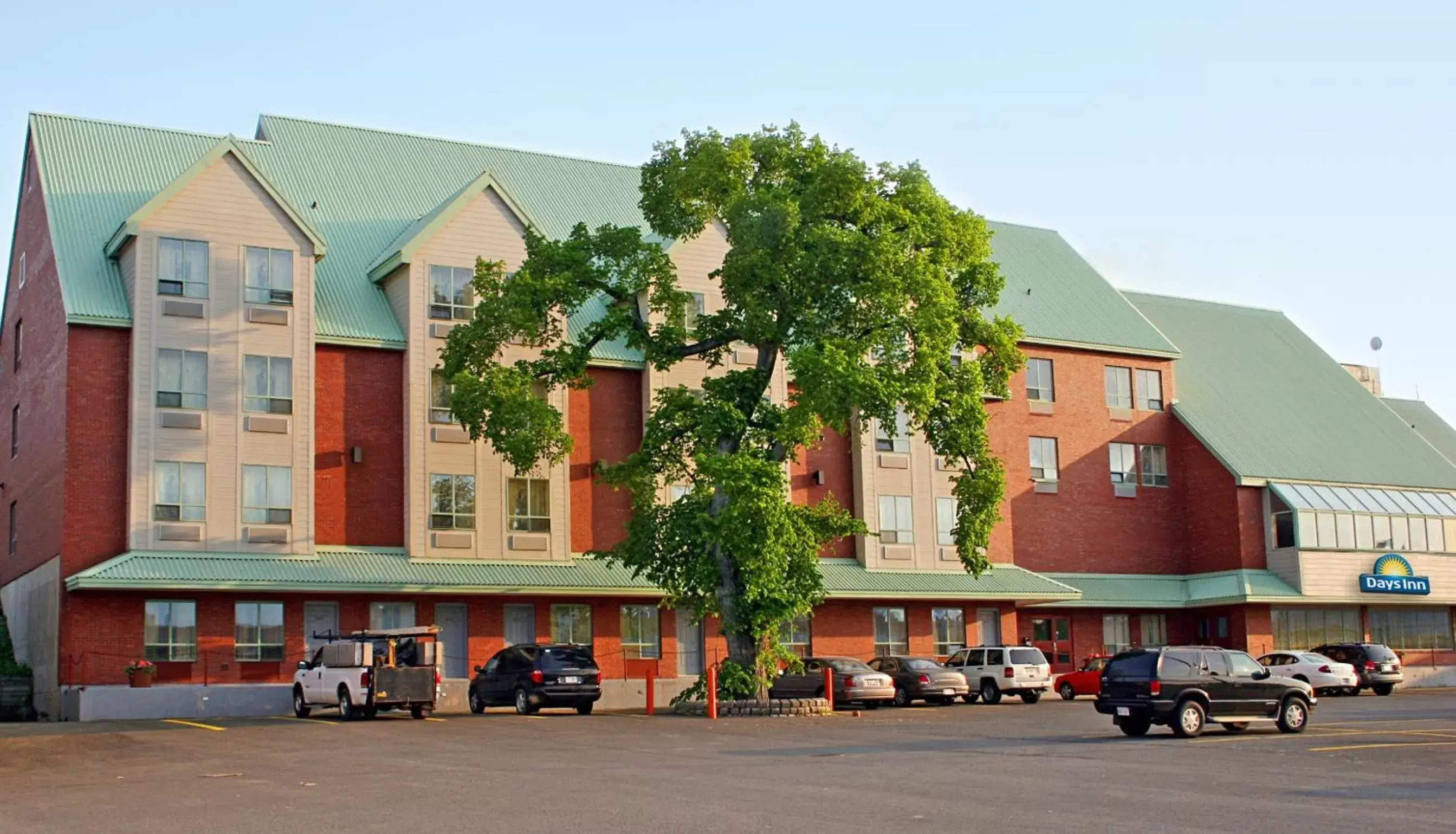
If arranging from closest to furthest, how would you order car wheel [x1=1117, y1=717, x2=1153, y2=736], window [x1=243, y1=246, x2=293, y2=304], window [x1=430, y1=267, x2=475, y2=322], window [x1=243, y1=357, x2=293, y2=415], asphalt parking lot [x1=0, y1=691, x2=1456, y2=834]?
asphalt parking lot [x1=0, y1=691, x2=1456, y2=834], car wheel [x1=1117, y1=717, x2=1153, y2=736], window [x1=243, y1=357, x2=293, y2=415], window [x1=243, y1=246, x2=293, y2=304], window [x1=430, y1=267, x2=475, y2=322]

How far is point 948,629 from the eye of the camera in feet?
174

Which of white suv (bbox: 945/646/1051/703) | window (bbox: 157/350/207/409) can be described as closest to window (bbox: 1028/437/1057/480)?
white suv (bbox: 945/646/1051/703)

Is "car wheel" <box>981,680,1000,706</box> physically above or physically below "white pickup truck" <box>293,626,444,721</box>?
below

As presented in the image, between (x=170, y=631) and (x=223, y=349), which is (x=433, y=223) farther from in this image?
(x=170, y=631)

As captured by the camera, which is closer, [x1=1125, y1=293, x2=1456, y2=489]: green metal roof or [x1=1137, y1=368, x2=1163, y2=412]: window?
[x1=1125, y1=293, x2=1456, y2=489]: green metal roof

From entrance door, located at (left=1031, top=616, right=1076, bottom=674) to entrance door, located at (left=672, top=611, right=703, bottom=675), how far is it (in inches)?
583

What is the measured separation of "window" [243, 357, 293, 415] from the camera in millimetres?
42594

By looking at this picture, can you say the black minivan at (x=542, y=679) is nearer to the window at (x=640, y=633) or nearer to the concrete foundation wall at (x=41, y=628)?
the window at (x=640, y=633)

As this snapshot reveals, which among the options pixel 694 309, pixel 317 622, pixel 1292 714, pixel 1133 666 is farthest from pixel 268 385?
pixel 1292 714

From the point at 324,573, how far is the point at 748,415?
12292 mm

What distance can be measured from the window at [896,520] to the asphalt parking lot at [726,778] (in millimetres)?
18633

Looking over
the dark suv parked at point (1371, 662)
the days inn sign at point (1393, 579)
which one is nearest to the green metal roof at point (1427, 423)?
the days inn sign at point (1393, 579)

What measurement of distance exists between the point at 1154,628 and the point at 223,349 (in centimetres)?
3588

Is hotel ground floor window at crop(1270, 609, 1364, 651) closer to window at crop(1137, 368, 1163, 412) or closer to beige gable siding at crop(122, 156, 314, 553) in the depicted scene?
window at crop(1137, 368, 1163, 412)
